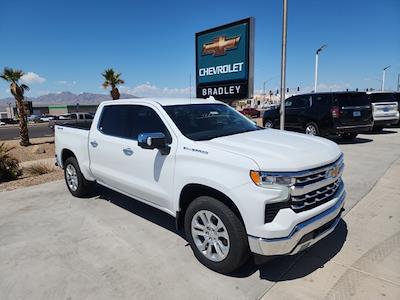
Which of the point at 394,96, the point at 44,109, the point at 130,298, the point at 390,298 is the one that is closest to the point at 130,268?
the point at 130,298

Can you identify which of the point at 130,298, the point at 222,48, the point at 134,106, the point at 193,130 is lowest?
Result: the point at 130,298

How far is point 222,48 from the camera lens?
1085 cm

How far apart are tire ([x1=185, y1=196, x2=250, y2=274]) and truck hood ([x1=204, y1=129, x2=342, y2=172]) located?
573mm

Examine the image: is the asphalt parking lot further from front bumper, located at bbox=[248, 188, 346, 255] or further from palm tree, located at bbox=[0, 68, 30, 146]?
palm tree, located at bbox=[0, 68, 30, 146]

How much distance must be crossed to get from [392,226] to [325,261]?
1.44 metres

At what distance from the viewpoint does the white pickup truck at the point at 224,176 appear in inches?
111

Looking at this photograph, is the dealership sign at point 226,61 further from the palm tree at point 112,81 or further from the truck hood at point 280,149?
the palm tree at point 112,81

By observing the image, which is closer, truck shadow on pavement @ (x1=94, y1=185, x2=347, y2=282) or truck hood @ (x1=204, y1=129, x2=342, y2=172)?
truck hood @ (x1=204, y1=129, x2=342, y2=172)

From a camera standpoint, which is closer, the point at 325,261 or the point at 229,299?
the point at 229,299

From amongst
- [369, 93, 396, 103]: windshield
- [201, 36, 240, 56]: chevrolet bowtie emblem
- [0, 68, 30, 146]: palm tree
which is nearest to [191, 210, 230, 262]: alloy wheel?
[201, 36, 240, 56]: chevrolet bowtie emblem

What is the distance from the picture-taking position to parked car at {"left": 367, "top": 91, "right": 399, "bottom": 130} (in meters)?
13.6

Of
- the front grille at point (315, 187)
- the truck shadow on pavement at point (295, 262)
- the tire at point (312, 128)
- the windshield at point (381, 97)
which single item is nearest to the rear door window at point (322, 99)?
the tire at point (312, 128)

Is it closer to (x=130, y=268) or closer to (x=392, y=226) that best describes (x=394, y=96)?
(x=392, y=226)

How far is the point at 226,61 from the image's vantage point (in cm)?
1073
